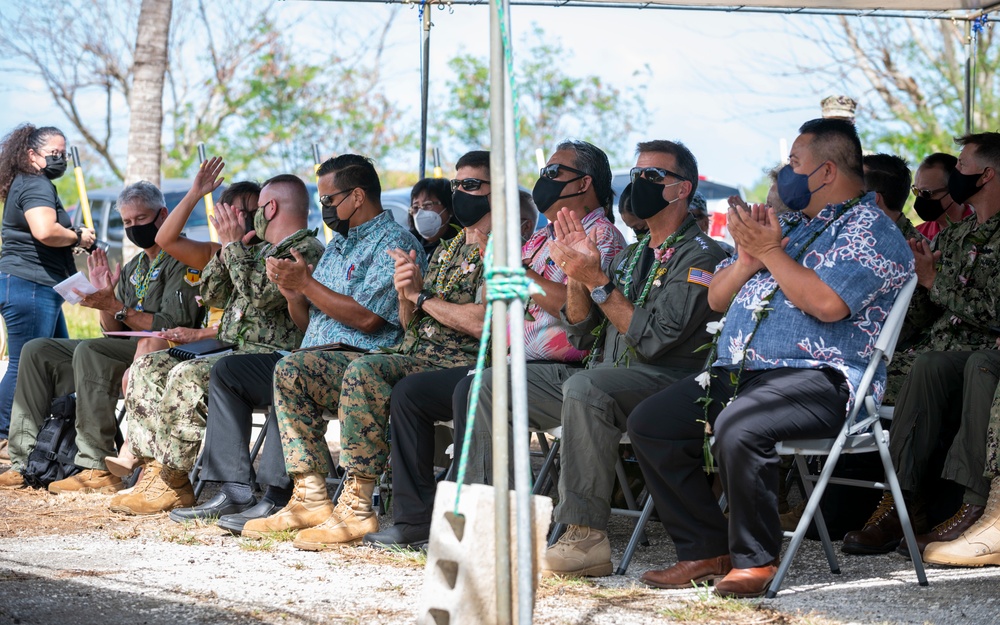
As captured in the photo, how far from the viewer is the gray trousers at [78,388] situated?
6.59 metres

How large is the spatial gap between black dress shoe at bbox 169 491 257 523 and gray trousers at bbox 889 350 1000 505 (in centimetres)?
300

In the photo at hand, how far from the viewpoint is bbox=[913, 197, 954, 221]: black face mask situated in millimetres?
5434

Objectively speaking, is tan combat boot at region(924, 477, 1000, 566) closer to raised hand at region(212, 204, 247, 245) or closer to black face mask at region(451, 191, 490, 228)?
black face mask at region(451, 191, 490, 228)

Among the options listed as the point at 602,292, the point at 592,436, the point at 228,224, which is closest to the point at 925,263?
the point at 602,292

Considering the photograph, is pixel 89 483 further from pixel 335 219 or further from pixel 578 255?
pixel 578 255

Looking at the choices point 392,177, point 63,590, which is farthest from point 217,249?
point 392,177

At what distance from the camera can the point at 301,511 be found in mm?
5176

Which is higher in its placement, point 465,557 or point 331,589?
point 465,557

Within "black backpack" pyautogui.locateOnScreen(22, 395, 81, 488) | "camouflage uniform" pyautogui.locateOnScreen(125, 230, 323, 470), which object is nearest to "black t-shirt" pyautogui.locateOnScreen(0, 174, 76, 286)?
"black backpack" pyautogui.locateOnScreen(22, 395, 81, 488)

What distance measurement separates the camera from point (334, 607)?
3.81 m

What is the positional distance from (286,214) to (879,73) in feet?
53.1

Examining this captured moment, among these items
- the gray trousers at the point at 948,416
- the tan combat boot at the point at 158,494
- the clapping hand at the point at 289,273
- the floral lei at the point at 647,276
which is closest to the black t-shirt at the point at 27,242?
the tan combat boot at the point at 158,494

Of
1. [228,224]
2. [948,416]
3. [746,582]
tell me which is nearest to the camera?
[746,582]

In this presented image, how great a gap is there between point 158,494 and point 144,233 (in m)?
1.70
